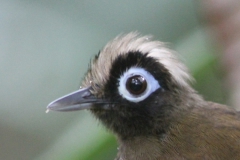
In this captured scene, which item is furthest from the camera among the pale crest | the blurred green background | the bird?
the blurred green background

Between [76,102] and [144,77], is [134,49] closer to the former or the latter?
[144,77]

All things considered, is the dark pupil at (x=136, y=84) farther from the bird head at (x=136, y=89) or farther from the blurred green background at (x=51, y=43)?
the blurred green background at (x=51, y=43)

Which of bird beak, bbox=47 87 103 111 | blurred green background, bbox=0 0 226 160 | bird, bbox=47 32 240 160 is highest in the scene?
blurred green background, bbox=0 0 226 160

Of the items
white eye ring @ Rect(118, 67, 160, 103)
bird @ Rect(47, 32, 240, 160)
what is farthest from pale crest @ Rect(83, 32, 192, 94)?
white eye ring @ Rect(118, 67, 160, 103)

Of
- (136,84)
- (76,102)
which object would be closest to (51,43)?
(76,102)

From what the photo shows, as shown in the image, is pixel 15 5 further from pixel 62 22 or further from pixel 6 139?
pixel 6 139

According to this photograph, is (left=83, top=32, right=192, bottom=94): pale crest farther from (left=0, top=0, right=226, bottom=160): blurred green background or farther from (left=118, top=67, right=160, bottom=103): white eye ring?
(left=0, top=0, right=226, bottom=160): blurred green background
